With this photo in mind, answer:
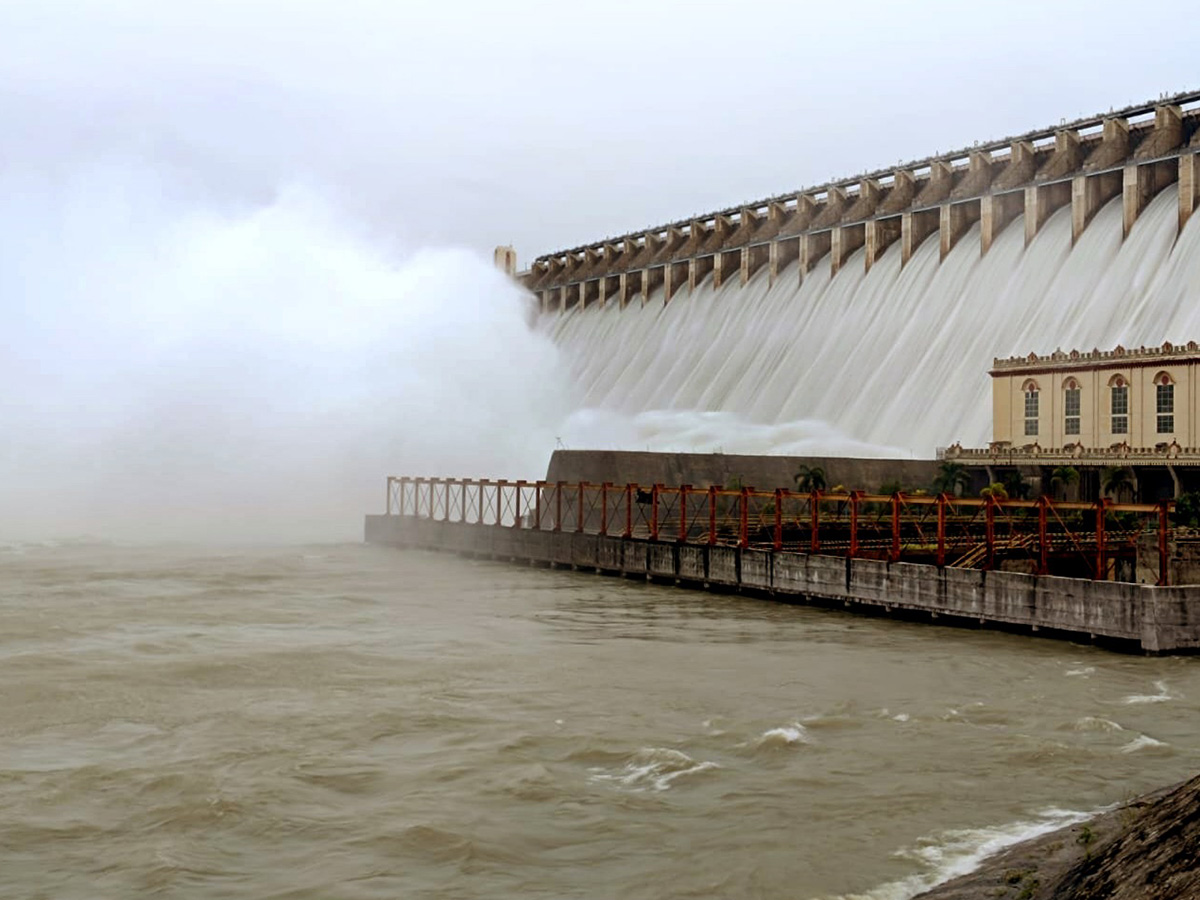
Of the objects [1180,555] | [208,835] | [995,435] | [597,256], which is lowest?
[208,835]

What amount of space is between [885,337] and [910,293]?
2.53 metres

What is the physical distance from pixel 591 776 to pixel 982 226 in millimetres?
46371

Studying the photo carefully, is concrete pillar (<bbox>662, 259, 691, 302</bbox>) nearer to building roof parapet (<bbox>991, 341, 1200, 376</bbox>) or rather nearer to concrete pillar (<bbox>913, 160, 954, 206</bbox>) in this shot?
concrete pillar (<bbox>913, 160, 954, 206</bbox>)

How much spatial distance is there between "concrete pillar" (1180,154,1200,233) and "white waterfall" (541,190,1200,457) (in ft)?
1.72

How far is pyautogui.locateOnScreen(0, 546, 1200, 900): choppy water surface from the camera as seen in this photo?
35.2 ft

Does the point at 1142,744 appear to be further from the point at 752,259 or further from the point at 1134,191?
the point at 752,259

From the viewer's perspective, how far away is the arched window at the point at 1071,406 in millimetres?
41312

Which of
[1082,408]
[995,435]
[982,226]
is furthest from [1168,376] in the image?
[982,226]

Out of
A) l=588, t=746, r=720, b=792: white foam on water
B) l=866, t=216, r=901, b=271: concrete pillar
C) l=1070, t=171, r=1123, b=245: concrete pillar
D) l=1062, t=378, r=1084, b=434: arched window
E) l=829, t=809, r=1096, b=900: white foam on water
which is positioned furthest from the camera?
l=866, t=216, r=901, b=271: concrete pillar

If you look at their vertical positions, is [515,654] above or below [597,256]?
below

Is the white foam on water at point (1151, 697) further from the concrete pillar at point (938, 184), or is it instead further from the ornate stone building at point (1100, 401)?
the concrete pillar at point (938, 184)

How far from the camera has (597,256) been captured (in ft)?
291

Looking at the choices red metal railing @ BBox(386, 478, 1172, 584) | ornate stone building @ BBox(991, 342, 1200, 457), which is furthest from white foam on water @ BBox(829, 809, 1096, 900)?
ornate stone building @ BBox(991, 342, 1200, 457)

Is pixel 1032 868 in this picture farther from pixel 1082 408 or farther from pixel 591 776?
pixel 1082 408
